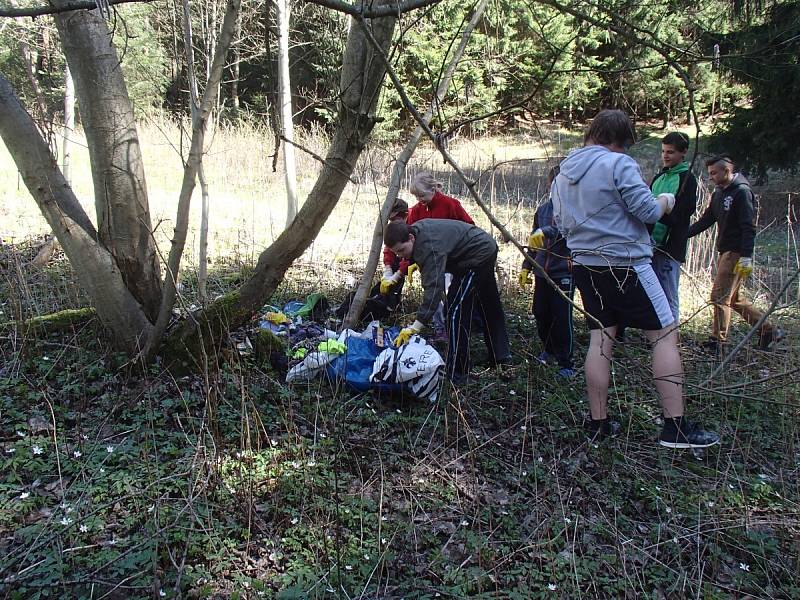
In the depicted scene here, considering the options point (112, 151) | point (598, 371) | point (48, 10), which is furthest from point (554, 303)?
point (48, 10)

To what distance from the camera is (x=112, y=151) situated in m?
3.65

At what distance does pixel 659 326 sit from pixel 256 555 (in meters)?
2.27

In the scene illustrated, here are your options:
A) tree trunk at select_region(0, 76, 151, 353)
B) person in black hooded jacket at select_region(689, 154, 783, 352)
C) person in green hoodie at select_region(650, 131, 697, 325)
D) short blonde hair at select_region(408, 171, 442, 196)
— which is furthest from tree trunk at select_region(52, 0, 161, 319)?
person in black hooded jacket at select_region(689, 154, 783, 352)

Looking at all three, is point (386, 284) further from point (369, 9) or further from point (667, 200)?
point (369, 9)

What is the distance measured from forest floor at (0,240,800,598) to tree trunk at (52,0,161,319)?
23.2 inches

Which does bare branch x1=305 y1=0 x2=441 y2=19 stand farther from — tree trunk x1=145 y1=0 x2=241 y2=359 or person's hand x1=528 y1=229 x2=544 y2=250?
person's hand x1=528 y1=229 x2=544 y2=250

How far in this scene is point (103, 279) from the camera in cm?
349

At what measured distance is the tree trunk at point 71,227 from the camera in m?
3.21

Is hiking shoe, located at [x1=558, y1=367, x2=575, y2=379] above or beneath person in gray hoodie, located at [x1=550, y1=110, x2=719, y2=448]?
beneath

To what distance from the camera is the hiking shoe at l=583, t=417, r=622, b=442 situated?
3.44m

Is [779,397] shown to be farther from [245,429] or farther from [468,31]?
[245,429]

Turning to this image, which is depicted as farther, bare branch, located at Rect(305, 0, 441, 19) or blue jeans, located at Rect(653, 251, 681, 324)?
blue jeans, located at Rect(653, 251, 681, 324)

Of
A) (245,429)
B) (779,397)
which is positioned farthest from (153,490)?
(779,397)

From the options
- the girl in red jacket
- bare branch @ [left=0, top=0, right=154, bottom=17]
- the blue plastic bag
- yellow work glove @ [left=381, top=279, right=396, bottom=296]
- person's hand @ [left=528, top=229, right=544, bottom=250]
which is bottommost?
the blue plastic bag
